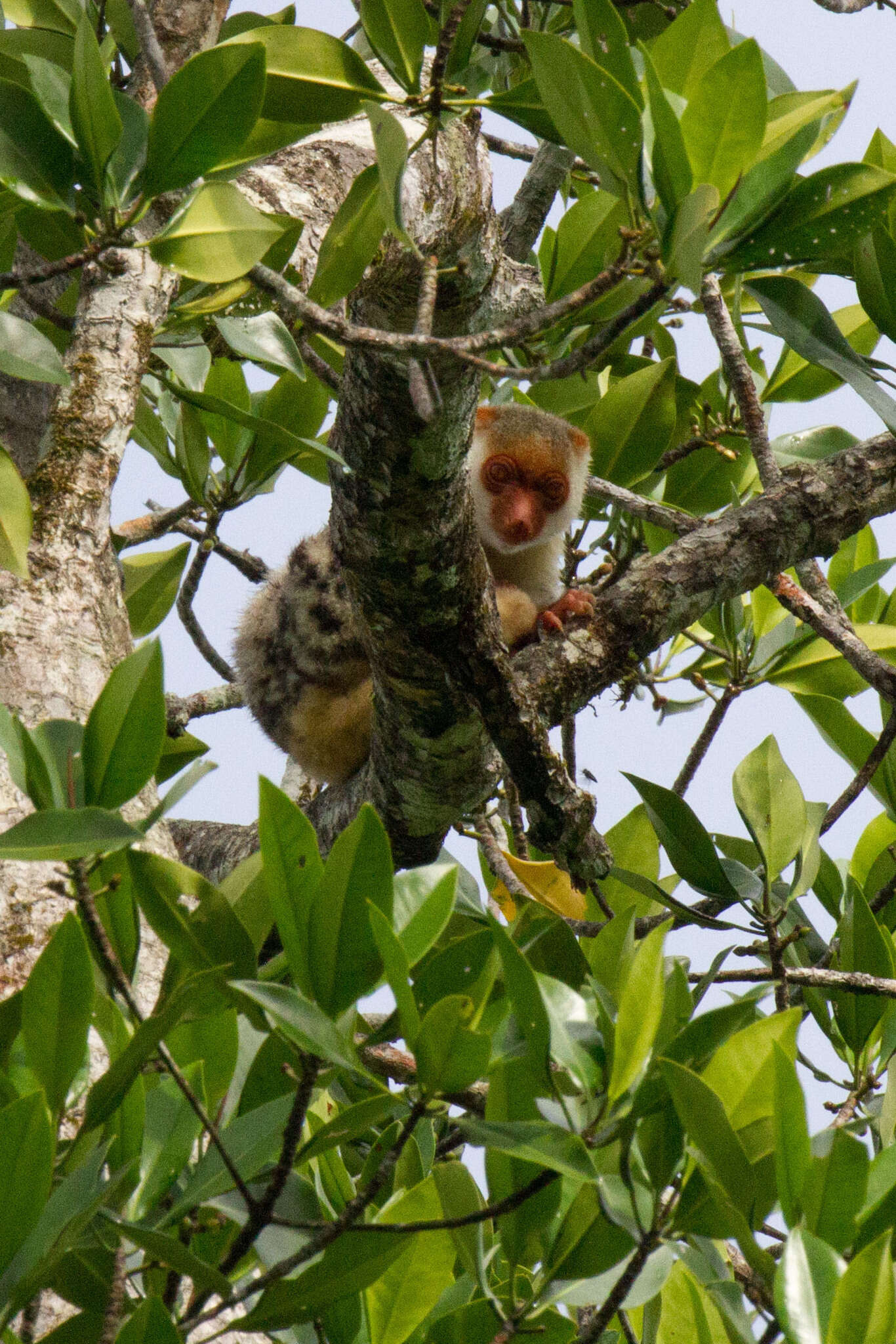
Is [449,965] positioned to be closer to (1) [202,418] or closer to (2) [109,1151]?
(2) [109,1151]

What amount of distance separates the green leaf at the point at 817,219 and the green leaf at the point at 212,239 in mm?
673

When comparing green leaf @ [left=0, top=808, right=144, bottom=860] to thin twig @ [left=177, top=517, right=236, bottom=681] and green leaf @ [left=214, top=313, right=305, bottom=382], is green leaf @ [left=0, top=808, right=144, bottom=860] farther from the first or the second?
thin twig @ [left=177, top=517, right=236, bottom=681]

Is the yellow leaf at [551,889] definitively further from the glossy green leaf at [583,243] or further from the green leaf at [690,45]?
the green leaf at [690,45]

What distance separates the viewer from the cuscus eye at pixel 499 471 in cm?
429

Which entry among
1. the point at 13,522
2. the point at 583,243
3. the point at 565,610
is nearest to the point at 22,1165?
the point at 13,522

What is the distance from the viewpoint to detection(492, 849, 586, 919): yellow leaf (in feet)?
9.61

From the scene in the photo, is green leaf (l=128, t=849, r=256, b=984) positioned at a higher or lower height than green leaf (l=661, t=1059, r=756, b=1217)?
higher

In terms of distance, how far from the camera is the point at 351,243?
2121 mm

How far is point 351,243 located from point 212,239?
0.35 meters

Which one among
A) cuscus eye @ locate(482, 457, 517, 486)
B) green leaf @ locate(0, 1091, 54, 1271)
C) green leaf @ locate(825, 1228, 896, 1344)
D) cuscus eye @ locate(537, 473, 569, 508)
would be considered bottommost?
green leaf @ locate(825, 1228, 896, 1344)

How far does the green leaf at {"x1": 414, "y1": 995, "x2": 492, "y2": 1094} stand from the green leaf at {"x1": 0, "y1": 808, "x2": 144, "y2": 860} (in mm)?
346

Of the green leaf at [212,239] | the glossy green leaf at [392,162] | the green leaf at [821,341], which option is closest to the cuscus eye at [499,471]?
the green leaf at [821,341]

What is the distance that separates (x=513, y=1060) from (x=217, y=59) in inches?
54.0

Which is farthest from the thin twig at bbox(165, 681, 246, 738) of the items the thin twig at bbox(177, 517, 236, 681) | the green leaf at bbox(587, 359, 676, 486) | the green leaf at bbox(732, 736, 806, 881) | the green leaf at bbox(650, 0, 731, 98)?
the green leaf at bbox(650, 0, 731, 98)
